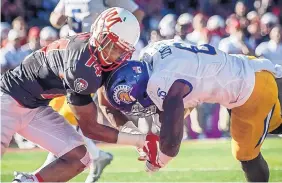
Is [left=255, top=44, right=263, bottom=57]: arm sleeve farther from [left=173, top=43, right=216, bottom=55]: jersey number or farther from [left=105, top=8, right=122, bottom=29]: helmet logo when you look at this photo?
[left=105, top=8, right=122, bottom=29]: helmet logo

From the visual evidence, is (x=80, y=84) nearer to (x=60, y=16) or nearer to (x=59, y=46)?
(x=59, y=46)

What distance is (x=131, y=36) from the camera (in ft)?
16.9

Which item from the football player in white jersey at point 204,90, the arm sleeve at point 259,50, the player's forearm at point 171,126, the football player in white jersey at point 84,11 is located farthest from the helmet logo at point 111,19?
the arm sleeve at point 259,50

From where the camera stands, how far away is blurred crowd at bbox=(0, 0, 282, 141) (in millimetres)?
9969

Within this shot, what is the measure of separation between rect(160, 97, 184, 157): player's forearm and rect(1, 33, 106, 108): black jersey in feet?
1.52

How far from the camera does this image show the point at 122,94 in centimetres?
509

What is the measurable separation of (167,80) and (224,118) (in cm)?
466

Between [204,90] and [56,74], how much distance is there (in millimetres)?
938

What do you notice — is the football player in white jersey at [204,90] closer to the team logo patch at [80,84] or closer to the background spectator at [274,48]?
the team logo patch at [80,84]

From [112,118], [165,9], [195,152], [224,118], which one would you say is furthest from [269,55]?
[112,118]

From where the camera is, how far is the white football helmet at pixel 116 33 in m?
5.09

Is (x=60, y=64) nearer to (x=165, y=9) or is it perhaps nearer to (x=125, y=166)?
(x=125, y=166)

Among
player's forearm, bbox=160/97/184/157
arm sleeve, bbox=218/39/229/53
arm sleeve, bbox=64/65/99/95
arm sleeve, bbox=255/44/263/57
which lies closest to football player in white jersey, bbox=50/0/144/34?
arm sleeve, bbox=64/65/99/95

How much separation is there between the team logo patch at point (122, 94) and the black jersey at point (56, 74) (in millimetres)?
118
